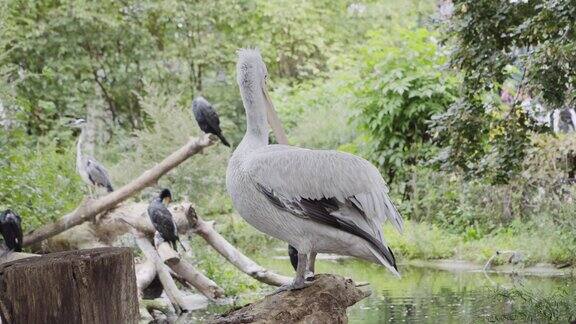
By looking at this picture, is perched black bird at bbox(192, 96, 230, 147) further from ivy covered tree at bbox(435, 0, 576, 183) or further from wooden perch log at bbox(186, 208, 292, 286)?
ivy covered tree at bbox(435, 0, 576, 183)

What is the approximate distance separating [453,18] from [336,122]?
30.7 ft

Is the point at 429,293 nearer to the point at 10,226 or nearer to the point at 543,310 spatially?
the point at 543,310

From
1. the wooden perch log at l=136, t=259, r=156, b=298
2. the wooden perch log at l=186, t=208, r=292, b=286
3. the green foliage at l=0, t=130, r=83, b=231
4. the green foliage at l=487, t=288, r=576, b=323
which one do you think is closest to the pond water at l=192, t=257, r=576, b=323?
the green foliage at l=487, t=288, r=576, b=323

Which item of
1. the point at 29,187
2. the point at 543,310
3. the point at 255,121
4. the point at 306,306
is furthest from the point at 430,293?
the point at 306,306

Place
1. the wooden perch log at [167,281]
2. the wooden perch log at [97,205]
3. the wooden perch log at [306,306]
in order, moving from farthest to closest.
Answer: the wooden perch log at [167,281], the wooden perch log at [97,205], the wooden perch log at [306,306]

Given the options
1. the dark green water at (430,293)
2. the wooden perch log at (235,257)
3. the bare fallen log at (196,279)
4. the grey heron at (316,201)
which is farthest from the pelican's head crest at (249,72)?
the bare fallen log at (196,279)

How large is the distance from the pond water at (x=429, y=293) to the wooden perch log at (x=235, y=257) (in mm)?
789

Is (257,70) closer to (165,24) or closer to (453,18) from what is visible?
(453,18)

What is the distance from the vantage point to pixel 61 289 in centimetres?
414

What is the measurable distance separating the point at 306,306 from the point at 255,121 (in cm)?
96

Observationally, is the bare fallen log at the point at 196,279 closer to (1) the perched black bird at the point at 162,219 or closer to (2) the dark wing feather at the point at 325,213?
(1) the perched black bird at the point at 162,219

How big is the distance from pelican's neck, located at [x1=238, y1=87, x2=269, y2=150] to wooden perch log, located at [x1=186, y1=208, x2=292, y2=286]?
4.11 meters

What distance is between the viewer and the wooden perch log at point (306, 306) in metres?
4.24

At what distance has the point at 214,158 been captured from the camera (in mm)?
13969
